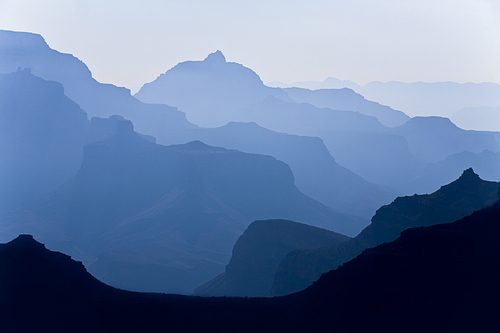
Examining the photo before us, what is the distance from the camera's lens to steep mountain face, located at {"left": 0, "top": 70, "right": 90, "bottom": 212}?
13975 cm

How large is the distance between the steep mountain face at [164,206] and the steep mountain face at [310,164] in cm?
3227

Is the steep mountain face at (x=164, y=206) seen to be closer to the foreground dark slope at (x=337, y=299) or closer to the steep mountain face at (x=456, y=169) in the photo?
the foreground dark slope at (x=337, y=299)

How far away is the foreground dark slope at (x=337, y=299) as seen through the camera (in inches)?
778

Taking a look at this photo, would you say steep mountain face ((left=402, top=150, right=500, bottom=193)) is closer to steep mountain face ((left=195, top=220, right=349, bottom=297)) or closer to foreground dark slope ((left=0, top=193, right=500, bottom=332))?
steep mountain face ((left=195, top=220, right=349, bottom=297))

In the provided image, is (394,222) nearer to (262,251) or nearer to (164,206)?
(262,251)

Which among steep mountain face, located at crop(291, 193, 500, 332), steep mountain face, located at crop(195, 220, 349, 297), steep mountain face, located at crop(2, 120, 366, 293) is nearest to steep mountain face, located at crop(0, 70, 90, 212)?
steep mountain face, located at crop(2, 120, 366, 293)

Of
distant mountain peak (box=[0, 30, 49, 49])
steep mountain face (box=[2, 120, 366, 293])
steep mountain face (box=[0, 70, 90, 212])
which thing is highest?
distant mountain peak (box=[0, 30, 49, 49])

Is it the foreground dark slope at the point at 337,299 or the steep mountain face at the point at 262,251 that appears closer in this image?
the foreground dark slope at the point at 337,299

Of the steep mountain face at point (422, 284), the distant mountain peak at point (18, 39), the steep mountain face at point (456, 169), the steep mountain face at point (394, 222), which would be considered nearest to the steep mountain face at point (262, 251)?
the steep mountain face at point (394, 222)

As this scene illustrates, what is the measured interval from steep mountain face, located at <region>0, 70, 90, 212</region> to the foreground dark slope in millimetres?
121926

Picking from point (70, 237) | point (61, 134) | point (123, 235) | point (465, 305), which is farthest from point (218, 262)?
point (61, 134)

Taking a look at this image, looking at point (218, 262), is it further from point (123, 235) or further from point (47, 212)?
point (47, 212)

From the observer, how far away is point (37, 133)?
150 m

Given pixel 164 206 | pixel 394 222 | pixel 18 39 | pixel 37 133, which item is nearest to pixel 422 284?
pixel 394 222
